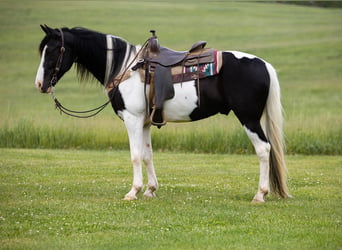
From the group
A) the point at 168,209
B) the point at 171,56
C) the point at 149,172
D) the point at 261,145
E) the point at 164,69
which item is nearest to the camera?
the point at 168,209

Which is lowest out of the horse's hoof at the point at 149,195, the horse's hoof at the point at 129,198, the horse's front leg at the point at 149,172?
the horse's hoof at the point at 149,195

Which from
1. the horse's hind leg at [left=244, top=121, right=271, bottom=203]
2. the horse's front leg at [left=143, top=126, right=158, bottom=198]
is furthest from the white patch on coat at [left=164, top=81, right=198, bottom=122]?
the horse's hind leg at [left=244, top=121, right=271, bottom=203]

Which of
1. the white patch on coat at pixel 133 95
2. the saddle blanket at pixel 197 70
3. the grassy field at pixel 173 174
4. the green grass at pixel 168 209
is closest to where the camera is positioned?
the green grass at pixel 168 209

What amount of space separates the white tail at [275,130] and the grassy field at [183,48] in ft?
21.9

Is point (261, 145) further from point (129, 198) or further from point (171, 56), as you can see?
point (129, 198)

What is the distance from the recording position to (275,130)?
9.09 meters

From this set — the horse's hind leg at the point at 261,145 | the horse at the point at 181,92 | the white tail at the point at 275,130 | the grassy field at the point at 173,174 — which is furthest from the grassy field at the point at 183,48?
the horse's hind leg at the point at 261,145

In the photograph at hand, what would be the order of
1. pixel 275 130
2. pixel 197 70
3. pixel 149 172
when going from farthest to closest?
pixel 149 172 < pixel 197 70 < pixel 275 130

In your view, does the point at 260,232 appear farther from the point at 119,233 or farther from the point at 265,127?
the point at 265,127

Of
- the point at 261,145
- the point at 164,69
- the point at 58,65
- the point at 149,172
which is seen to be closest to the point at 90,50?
the point at 58,65

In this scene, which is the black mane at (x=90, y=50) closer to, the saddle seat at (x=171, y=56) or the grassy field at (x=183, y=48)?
the saddle seat at (x=171, y=56)

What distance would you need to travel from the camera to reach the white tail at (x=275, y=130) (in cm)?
903

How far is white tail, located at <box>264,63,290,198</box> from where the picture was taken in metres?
9.03

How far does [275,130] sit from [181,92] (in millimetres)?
1421
